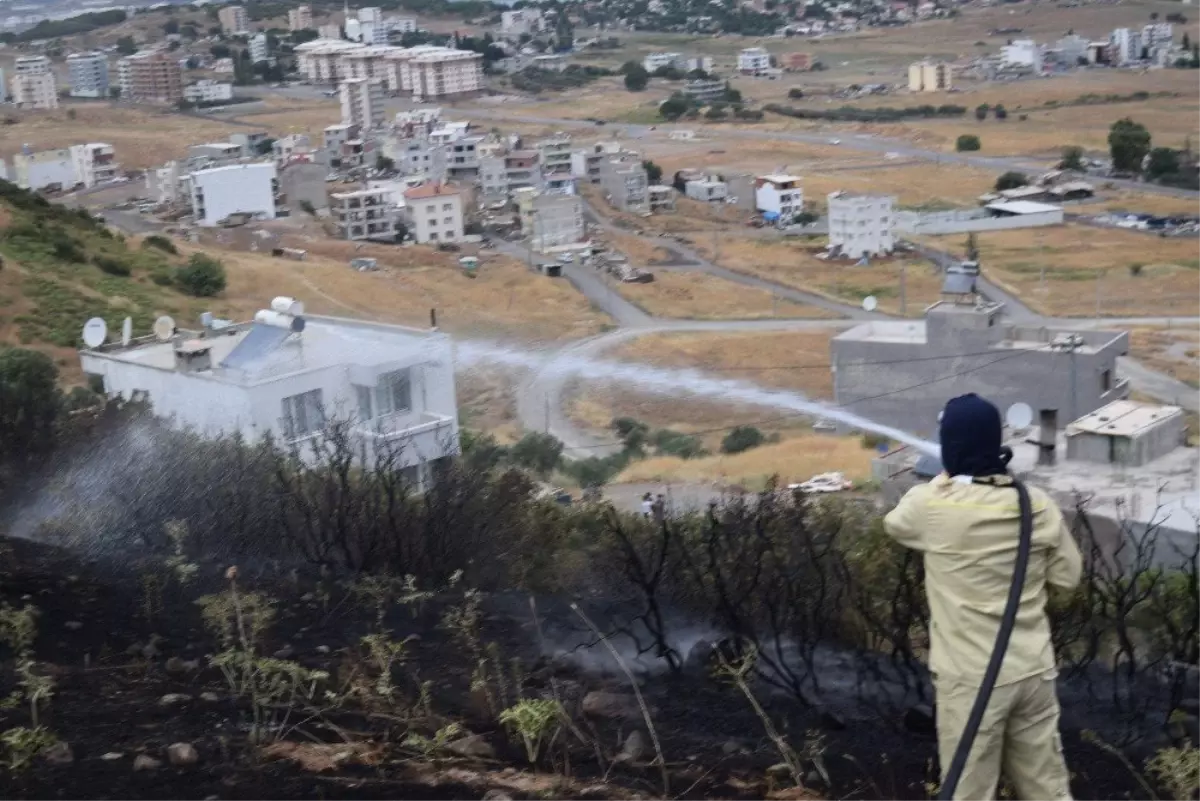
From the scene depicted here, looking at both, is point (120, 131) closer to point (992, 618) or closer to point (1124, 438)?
point (1124, 438)

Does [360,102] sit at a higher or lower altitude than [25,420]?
lower

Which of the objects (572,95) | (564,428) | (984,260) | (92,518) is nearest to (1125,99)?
(572,95)

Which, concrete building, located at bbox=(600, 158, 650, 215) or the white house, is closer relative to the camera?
the white house

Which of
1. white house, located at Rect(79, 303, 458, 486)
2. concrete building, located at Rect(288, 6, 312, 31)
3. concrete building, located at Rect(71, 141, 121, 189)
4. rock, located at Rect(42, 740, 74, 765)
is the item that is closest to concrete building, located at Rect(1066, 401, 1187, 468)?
white house, located at Rect(79, 303, 458, 486)

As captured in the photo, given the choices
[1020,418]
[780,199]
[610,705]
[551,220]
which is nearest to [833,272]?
[551,220]

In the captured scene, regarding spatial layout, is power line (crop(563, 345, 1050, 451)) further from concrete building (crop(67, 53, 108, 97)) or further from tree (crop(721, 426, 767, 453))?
concrete building (crop(67, 53, 108, 97))

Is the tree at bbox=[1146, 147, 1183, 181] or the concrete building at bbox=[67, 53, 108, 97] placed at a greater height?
the concrete building at bbox=[67, 53, 108, 97]
